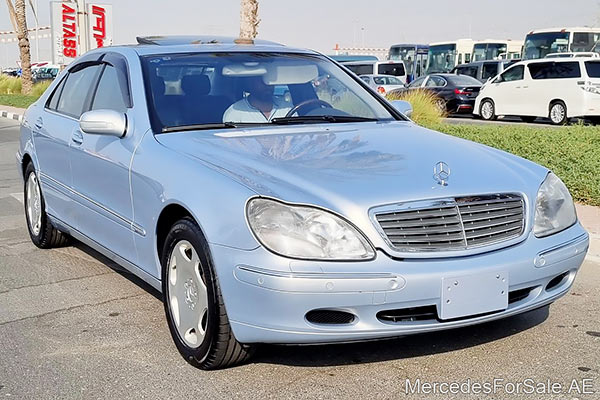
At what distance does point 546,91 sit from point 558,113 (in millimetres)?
695

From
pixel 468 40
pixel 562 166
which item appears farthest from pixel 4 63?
pixel 562 166

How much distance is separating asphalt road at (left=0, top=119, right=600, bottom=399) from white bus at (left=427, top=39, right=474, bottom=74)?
1400 inches

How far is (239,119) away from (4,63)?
315 feet

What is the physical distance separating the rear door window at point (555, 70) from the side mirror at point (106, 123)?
18356 mm

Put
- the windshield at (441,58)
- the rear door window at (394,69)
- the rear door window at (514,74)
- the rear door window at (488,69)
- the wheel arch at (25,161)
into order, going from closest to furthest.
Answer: the wheel arch at (25,161) < the rear door window at (514,74) < the rear door window at (488,69) < the rear door window at (394,69) < the windshield at (441,58)

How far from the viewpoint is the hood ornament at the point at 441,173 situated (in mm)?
3787

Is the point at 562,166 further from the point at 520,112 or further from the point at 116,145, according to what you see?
the point at 520,112

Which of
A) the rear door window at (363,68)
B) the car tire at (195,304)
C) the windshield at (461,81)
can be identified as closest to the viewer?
the car tire at (195,304)

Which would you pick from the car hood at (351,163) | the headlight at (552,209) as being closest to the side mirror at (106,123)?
the car hood at (351,163)

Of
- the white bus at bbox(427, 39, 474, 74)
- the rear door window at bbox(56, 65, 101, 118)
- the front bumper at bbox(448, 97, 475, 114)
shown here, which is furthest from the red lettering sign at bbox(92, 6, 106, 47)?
the rear door window at bbox(56, 65, 101, 118)

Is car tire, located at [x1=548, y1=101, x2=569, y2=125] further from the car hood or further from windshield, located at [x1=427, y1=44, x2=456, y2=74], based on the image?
windshield, located at [x1=427, y1=44, x2=456, y2=74]

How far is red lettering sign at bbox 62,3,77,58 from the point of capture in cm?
2888

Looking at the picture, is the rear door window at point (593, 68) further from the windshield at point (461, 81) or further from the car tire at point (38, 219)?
the car tire at point (38, 219)

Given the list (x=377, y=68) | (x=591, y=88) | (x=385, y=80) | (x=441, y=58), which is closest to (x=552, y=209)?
(x=591, y=88)
